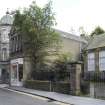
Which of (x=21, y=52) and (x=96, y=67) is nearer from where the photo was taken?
(x=96, y=67)

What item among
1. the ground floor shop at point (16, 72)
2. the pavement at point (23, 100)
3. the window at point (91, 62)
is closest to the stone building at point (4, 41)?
the ground floor shop at point (16, 72)

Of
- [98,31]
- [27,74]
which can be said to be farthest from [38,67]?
[98,31]

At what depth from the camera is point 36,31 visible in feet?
121

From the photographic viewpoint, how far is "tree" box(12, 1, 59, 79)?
36844 millimetres

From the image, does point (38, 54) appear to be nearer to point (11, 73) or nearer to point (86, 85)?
point (11, 73)

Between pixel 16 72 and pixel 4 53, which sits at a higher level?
pixel 4 53

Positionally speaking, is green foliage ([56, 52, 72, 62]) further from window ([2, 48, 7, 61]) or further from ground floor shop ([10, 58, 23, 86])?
window ([2, 48, 7, 61])

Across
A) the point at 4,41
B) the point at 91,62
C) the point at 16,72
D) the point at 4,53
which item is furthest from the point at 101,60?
the point at 4,53

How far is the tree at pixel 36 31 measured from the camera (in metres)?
36.8

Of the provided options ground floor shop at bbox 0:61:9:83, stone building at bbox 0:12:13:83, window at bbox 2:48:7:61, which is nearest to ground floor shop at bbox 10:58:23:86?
ground floor shop at bbox 0:61:9:83

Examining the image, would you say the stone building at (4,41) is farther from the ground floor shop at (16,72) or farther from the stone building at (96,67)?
the stone building at (96,67)

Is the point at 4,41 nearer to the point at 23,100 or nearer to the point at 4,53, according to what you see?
the point at 4,53

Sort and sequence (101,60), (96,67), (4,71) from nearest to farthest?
(101,60) → (96,67) → (4,71)

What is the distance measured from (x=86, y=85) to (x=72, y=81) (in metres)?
1.21
